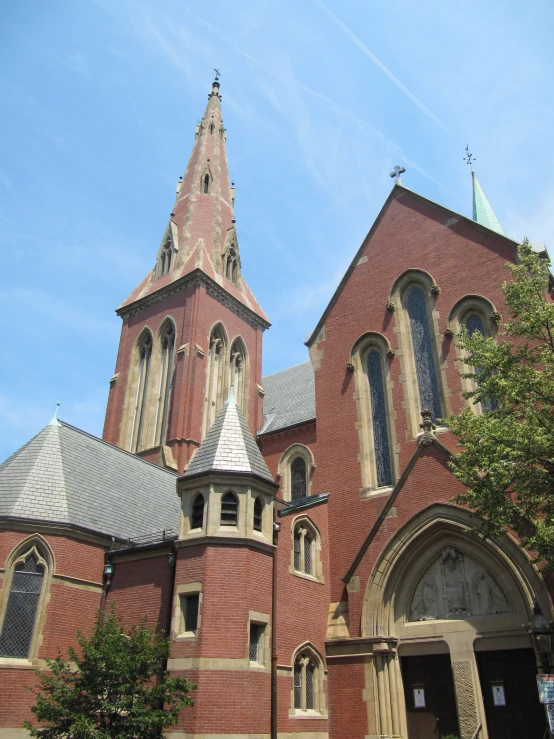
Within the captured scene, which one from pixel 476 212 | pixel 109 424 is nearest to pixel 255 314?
pixel 109 424

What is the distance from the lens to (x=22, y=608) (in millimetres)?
15523

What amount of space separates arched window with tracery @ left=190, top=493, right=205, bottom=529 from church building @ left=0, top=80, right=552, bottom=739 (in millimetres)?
40

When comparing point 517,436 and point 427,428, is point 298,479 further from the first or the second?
point 517,436

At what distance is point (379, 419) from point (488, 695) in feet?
24.8

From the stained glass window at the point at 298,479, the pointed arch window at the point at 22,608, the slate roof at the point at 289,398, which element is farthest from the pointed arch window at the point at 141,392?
the pointed arch window at the point at 22,608

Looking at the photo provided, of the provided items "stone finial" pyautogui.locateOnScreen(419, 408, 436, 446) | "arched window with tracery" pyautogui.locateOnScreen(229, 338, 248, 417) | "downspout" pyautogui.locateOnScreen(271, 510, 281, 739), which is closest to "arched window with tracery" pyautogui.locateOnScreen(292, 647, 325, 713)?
"downspout" pyautogui.locateOnScreen(271, 510, 281, 739)

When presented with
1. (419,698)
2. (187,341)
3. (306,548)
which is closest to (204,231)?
(187,341)

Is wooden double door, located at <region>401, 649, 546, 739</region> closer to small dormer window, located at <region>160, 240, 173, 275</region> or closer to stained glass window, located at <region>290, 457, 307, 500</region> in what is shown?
stained glass window, located at <region>290, 457, 307, 500</region>

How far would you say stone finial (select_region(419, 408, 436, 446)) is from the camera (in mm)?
15852

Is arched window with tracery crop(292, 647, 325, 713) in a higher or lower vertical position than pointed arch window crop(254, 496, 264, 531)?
lower

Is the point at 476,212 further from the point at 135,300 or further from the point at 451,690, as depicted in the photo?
the point at 451,690

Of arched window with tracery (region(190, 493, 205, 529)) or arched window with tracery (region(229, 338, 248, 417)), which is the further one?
arched window with tracery (region(229, 338, 248, 417))

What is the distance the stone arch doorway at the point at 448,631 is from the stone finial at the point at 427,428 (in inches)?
68.1

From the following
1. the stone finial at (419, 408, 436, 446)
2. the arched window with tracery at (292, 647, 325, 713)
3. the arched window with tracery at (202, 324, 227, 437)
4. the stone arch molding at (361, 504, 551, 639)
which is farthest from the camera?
the arched window with tracery at (202, 324, 227, 437)
